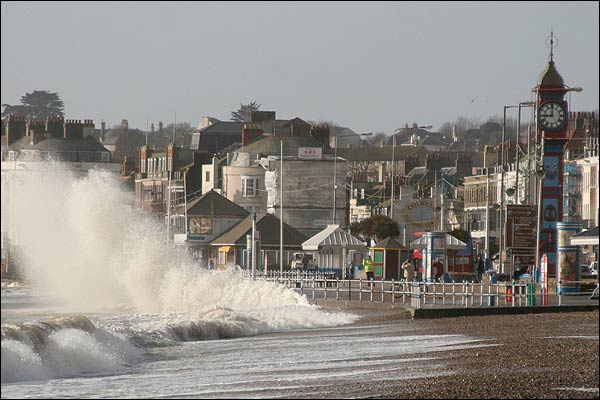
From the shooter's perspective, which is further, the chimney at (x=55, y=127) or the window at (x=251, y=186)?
the chimney at (x=55, y=127)

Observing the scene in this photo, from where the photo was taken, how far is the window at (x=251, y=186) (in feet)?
385

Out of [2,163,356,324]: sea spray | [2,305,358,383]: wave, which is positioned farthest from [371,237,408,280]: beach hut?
[2,305,358,383]: wave

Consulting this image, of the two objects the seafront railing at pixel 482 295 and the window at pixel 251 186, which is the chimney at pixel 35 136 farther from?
the seafront railing at pixel 482 295

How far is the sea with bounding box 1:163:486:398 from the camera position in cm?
2439

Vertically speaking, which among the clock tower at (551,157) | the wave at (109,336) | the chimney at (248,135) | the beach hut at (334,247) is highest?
the chimney at (248,135)

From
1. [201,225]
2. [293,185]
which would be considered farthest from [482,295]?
[293,185]

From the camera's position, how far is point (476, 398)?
2050 cm

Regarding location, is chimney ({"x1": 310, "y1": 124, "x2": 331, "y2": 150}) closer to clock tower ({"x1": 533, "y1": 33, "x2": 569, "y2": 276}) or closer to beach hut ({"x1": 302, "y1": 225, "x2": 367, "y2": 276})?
beach hut ({"x1": 302, "y1": 225, "x2": 367, "y2": 276})

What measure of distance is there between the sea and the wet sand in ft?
1.75


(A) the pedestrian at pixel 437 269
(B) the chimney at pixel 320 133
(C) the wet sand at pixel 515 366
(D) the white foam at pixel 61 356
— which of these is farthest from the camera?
(B) the chimney at pixel 320 133

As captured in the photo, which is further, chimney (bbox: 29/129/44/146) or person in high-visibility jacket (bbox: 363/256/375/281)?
chimney (bbox: 29/129/44/146)

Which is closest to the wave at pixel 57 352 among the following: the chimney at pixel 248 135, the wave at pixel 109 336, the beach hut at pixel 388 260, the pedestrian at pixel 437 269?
the wave at pixel 109 336

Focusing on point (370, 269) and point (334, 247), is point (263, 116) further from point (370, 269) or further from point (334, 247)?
point (370, 269)

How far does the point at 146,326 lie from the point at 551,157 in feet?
61.2
